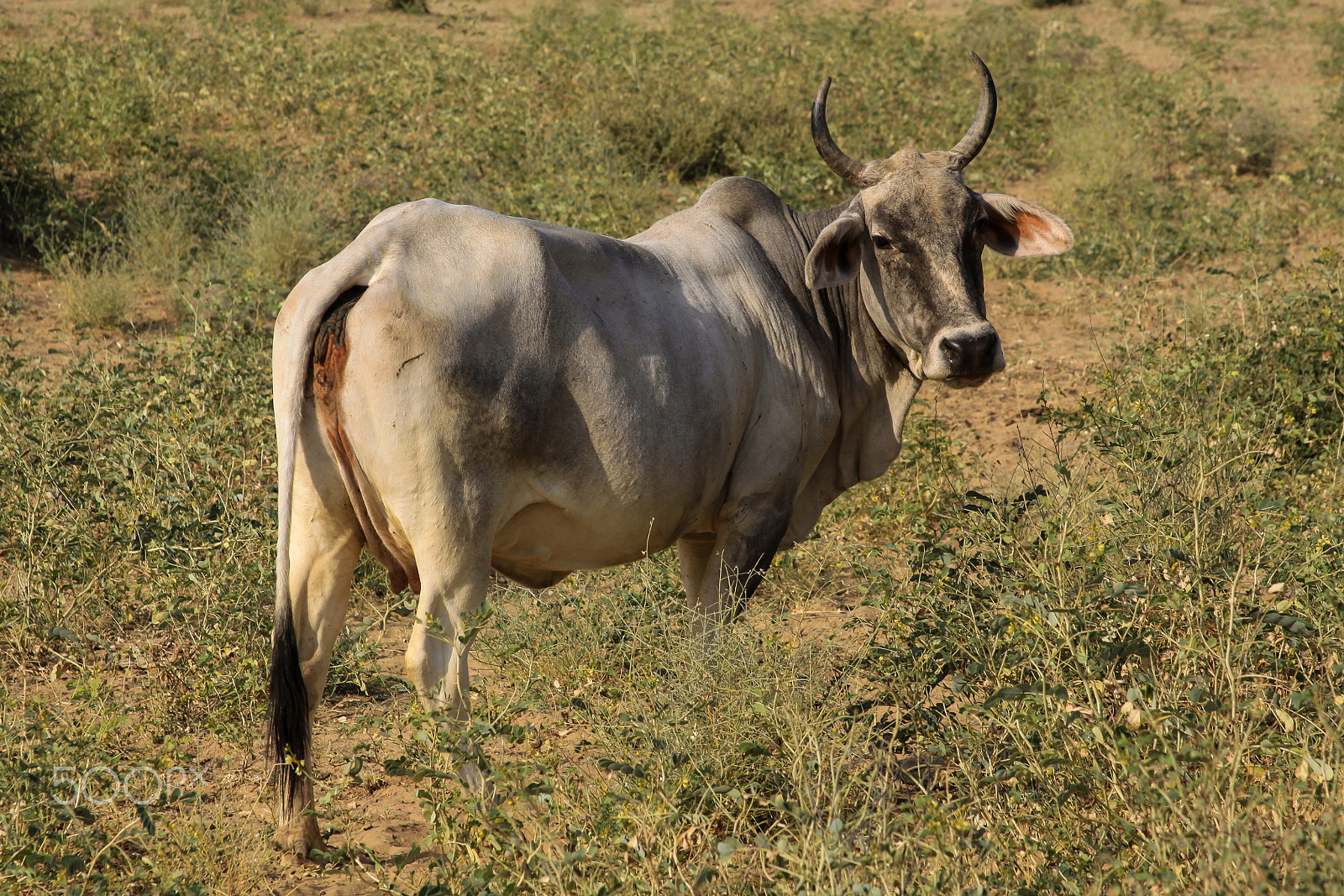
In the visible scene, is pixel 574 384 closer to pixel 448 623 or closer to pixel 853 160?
pixel 448 623

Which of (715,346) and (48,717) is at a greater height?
(715,346)

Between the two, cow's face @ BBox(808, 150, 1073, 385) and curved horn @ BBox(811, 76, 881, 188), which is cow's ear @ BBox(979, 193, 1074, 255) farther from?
curved horn @ BBox(811, 76, 881, 188)

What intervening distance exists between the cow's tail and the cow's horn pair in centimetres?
187

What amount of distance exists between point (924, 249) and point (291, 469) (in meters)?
2.25

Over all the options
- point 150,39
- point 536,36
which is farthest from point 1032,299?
point 150,39

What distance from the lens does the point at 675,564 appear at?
5203 mm

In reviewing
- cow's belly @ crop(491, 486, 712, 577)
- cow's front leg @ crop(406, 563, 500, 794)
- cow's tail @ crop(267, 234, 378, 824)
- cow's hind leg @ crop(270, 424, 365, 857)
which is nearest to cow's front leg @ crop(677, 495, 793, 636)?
cow's belly @ crop(491, 486, 712, 577)

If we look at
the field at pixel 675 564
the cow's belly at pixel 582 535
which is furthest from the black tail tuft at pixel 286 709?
the cow's belly at pixel 582 535

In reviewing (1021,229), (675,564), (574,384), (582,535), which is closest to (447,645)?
(582,535)

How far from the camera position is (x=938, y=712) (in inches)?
138

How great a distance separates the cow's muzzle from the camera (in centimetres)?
389

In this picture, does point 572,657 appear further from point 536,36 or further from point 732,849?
point 536,36

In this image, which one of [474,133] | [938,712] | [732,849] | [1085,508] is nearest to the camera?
[732,849]

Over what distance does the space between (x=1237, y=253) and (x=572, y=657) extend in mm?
6799
